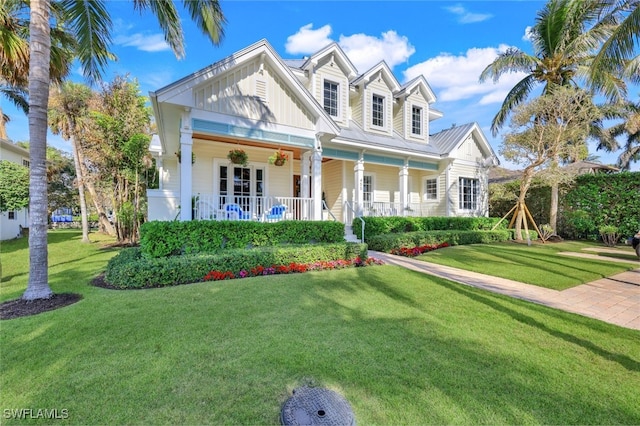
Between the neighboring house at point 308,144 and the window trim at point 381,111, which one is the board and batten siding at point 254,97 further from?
the window trim at point 381,111

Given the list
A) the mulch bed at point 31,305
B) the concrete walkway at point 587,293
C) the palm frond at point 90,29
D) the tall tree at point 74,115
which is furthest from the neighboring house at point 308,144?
the tall tree at point 74,115

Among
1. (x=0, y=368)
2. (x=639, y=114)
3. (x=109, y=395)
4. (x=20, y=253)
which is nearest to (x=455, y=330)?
(x=109, y=395)

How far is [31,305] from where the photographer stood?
494 cm

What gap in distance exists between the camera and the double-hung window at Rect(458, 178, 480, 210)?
16547 millimetres

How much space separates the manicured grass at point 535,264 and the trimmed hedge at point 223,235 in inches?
147

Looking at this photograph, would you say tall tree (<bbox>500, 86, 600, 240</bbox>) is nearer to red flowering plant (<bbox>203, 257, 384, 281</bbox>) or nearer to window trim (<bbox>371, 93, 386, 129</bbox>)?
window trim (<bbox>371, 93, 386, 129</bbox>)

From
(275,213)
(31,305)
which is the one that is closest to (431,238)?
(275,213)

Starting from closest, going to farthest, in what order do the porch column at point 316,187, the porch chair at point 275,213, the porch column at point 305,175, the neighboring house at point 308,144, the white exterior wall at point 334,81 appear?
the neighboring house at point 308,144
the porch chair at point 275,213
the porch column at point 316,187
the porch column at point 305,175
the white exterior wall at point 334,81

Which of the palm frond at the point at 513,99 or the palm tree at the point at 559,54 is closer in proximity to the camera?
the palm tree at the point at 559,54

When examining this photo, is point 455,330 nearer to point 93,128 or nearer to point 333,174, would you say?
point 333,174

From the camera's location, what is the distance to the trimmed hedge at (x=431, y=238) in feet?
35.3

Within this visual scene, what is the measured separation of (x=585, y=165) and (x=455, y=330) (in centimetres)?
2108

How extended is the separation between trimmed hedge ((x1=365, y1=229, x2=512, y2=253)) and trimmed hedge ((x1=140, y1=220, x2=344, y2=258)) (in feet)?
6.40

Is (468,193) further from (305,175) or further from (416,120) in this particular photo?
(305,175)
